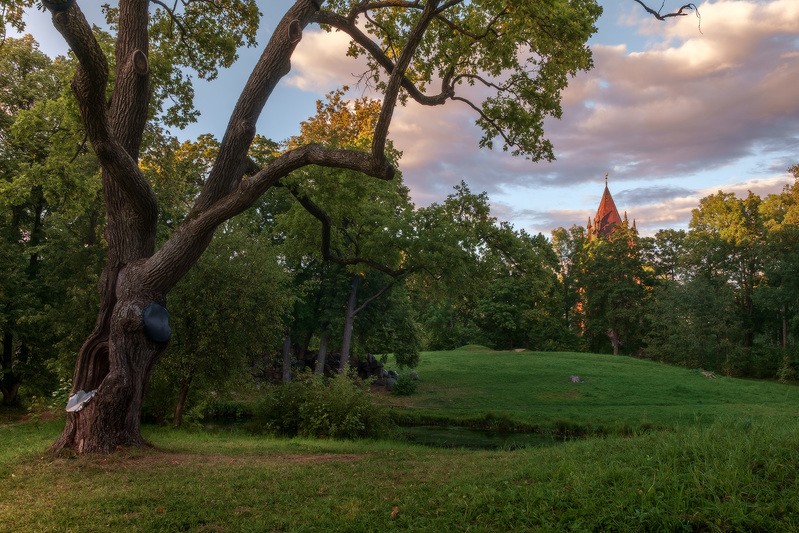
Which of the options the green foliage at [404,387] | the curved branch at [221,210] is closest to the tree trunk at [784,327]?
the green foliage at [404,387]

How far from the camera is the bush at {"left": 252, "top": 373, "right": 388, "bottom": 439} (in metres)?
16.2

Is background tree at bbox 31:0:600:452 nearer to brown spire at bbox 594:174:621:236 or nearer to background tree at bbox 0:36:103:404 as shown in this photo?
background tree at bbox 0:36:103:404

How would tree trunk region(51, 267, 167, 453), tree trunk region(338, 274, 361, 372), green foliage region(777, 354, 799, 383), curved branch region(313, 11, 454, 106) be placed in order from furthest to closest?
green foliage region(777, 354, 799, 383) < tree trunk region(338, 274, 361, 372) < curved branch region(313, 11, 454, 106) < tree trunk region(51, 267, 167, 453)

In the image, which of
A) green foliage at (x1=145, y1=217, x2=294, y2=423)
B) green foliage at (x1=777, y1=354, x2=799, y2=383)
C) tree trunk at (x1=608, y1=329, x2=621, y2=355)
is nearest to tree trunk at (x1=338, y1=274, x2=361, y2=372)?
green foliage at (x1=145, y1=217, x2=294, y2=423)

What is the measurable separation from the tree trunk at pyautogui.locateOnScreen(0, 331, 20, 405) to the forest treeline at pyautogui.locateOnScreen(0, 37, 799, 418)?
0.16 ft

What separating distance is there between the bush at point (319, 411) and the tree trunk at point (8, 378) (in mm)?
10464

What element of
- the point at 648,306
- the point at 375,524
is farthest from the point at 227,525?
the point at 648,306

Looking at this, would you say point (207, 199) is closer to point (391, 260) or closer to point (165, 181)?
point (165, 181)

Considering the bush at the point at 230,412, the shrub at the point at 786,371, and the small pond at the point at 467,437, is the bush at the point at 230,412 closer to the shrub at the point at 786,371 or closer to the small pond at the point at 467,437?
the small pond at the point at 467,437

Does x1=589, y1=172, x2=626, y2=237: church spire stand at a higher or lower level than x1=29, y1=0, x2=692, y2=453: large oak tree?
higher

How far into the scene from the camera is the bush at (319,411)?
53.2 ft

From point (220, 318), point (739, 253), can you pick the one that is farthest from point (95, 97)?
point (739, 253)

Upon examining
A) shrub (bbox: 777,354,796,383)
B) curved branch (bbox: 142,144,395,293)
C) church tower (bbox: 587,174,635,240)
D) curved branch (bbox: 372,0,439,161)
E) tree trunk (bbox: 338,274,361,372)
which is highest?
church tower (bbox: 587,174,635,240)

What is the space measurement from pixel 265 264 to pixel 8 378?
40.2ft
